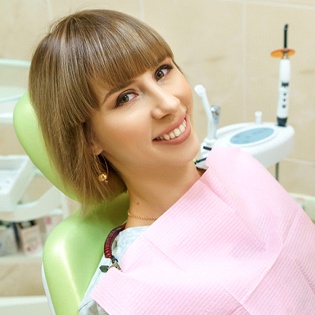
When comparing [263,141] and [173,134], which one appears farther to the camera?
[263,141]

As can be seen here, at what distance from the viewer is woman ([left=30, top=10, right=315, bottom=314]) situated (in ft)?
3.22

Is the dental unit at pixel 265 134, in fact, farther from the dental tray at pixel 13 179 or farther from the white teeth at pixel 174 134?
the dental tray at pixel 13 179

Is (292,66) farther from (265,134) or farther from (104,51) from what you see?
(104,51)

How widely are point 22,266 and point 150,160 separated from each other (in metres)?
1.39

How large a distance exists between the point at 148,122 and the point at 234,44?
89 cm

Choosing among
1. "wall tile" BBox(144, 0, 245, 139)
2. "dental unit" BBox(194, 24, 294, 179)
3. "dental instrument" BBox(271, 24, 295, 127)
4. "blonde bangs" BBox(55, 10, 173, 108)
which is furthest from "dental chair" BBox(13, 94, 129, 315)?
"wall tile" BBox(144, 0, 245, 139)

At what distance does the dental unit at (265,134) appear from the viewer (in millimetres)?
1407

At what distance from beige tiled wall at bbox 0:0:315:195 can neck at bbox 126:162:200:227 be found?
0.75 meters

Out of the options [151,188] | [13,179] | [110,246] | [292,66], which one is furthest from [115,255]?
[292,66]

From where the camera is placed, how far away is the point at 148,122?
0.99 m

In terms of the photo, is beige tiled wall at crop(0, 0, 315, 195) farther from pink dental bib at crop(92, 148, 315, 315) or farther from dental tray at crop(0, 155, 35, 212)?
pink dental bib at crop(92, 148, 315, 315)

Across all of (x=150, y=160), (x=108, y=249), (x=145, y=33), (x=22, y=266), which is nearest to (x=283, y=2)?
(x=145, y=33)

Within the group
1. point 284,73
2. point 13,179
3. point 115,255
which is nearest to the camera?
point 115,255

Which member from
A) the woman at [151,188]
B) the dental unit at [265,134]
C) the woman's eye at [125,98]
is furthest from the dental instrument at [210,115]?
the woman's eye at [125,98]
